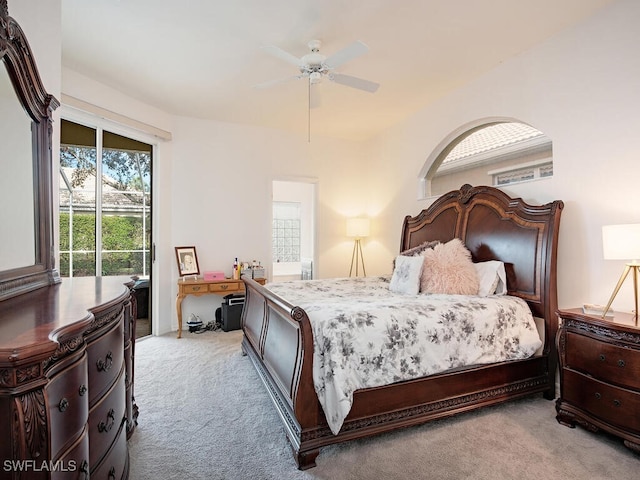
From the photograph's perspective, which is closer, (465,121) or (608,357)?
(608,357)

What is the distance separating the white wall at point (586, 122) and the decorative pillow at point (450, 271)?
0.68 metres

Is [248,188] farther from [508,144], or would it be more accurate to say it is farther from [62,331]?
[62,331]

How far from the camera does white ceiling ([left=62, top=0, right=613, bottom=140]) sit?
2275mm

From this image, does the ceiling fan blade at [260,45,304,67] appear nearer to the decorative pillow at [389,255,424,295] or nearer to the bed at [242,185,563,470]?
the bed at [242,185,563,470]

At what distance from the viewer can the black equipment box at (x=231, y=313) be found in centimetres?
419

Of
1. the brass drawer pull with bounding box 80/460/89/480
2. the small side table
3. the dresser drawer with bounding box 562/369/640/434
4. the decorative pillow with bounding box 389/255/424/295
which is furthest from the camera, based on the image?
the small side table

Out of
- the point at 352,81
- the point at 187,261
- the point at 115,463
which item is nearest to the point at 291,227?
the point at 187,261

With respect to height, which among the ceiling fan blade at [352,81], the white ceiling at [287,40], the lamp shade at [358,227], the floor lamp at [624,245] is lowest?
the floor lamp at [624,245]

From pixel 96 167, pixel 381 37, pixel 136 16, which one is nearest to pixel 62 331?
pixel 136 16

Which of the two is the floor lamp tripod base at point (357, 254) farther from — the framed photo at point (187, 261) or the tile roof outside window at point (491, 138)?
the framed photo at point (187, 261)

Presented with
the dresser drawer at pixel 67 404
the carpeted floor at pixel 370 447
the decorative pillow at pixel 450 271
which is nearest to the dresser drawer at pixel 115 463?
the carpeted floor at pixel 370 447

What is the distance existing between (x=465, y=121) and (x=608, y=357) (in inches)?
98.2

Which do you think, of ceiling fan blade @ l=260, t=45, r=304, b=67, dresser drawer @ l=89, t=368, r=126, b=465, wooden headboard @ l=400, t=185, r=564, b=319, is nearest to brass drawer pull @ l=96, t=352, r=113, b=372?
dresser drawer @ l=89, t=368, r=126, b=465

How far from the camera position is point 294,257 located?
739 centimetres
